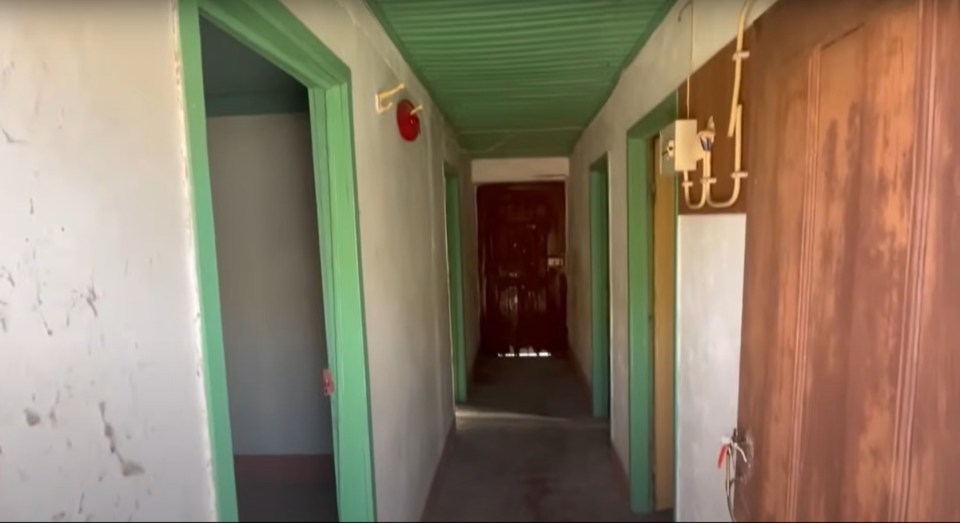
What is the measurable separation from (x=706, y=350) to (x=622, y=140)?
123cm

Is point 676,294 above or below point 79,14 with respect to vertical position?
below

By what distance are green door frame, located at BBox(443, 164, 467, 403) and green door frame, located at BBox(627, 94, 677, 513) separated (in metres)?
1.77

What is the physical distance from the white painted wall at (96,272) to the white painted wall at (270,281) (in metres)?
1.91

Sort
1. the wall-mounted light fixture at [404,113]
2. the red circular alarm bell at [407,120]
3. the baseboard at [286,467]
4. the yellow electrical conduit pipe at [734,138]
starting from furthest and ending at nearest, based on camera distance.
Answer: the baseboard at [286,467] < the red circular alarm bell at [407,120] < the wall-mounted light fixture at [404,113] < the yellow electrical conduit pipe at [734,138]

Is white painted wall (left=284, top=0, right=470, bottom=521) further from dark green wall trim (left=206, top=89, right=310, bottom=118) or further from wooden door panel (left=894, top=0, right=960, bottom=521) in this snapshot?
wooden door panel (left=894, top=0, right=960, bottom=521)

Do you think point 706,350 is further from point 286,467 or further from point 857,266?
point 286,467

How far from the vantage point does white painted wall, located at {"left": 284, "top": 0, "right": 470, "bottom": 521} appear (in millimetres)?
1612

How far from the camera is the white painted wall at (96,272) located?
58cm

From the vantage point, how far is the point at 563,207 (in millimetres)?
5375

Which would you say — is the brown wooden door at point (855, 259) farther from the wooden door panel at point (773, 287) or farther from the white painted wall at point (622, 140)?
the white painted wall at point (622, 140)

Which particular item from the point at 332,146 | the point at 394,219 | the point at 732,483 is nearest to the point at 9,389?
the point at 332,146

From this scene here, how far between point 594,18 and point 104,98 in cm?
137

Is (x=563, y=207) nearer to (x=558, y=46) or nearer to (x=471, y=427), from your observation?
(x=471, y=427)

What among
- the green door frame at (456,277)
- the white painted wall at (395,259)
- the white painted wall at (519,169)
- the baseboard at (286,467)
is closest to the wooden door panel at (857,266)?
the white painted wall at (395,259)
